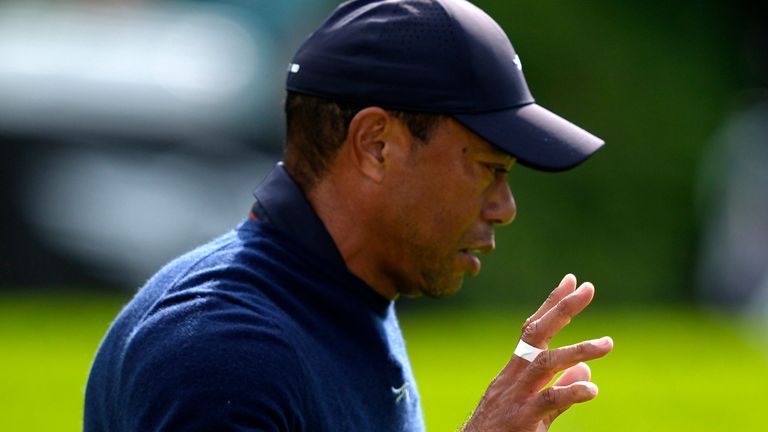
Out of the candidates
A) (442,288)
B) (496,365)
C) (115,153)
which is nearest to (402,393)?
(442,288)

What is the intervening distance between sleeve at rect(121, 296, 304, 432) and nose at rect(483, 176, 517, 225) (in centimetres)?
58

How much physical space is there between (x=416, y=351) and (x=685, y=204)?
4596 millimetres

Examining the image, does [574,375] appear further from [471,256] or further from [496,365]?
[496,365]

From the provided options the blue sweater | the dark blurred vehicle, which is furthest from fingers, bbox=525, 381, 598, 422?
the dark blurred vehicle

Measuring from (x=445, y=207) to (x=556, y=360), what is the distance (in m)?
0.51

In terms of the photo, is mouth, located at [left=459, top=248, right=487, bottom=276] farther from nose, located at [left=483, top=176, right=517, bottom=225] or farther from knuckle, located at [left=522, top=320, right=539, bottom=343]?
knuckle, located at [left=522, top=320, right=539, bottom=343]

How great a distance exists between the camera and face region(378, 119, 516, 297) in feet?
10.2

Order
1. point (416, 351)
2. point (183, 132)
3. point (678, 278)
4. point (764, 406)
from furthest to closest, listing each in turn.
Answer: point (678, 278) → point (183, 132) → point (416, 351) → point (764, 406)

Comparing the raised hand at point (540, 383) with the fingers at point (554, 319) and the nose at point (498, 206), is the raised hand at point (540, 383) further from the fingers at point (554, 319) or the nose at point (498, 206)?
the nose at point (498, 206)

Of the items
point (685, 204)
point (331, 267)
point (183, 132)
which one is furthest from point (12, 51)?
point (331, 267)

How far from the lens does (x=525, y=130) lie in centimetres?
308

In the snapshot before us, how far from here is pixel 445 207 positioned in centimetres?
317

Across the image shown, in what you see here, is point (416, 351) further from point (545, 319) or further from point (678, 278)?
point (545, 319)

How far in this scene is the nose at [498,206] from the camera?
3.19 m
